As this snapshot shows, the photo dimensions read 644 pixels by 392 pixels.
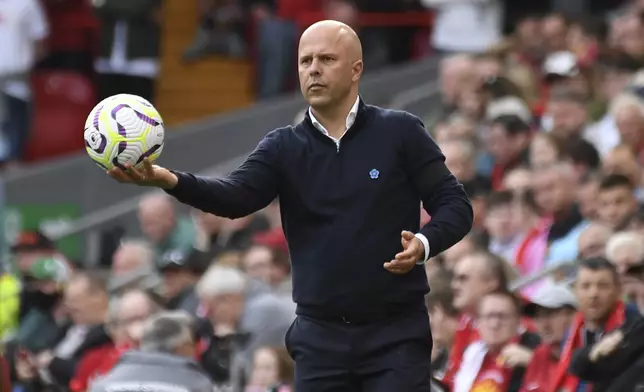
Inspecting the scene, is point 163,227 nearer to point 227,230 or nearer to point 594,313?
point 227,230

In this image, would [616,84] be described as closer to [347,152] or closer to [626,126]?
[626,126]

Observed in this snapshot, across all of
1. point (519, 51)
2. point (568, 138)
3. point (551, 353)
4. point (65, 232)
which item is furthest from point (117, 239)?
point (551, 353)

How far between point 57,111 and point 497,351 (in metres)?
9.81

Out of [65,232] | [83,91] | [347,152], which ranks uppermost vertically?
[347,152]

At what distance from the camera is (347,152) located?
6.74 meters

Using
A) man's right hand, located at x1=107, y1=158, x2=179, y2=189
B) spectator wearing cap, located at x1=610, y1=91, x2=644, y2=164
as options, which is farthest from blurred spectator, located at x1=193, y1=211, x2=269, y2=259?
man's right hand, located at x1=107, y1=158, x2=179, y2=189

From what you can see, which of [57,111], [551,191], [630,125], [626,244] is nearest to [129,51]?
A: [57,111]

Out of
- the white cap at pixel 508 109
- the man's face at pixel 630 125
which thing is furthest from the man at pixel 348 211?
the white cap at pixel 508 109

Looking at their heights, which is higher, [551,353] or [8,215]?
[551,353]

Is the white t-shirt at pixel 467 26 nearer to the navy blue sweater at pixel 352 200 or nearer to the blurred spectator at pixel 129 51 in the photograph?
the blurred spectator at pixel 129 51

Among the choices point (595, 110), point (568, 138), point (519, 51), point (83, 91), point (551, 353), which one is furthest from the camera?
point (83, 91)

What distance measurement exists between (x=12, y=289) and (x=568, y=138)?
425 cm

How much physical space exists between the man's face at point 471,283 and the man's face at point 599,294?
0.99 meters

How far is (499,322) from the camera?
8.96m
